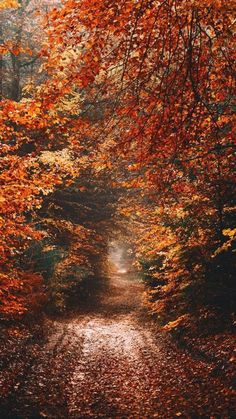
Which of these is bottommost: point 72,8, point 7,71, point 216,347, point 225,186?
point 216,347

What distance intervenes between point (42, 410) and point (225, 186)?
20.2 ft

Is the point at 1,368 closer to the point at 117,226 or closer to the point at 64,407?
the point at 64,407

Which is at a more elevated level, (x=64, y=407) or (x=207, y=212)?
(x=207, y=212)

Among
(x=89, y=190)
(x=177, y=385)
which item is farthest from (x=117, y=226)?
(x=177, y=385)

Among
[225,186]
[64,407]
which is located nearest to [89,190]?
[225,186]

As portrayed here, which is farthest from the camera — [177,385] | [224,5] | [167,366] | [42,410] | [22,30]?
[22,30]

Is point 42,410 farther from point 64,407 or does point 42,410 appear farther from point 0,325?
point 0,325

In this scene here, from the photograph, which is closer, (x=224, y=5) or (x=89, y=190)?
(x=224, y=5)

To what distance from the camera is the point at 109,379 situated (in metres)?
9.21

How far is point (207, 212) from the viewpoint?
908 cm

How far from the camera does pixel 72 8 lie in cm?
550

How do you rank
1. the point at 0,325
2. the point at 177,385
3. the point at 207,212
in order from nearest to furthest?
the point at 177,385
the point at 207,212
the point at 0,325

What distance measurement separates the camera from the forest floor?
7.09 m

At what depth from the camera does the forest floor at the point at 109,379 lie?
7.09m
